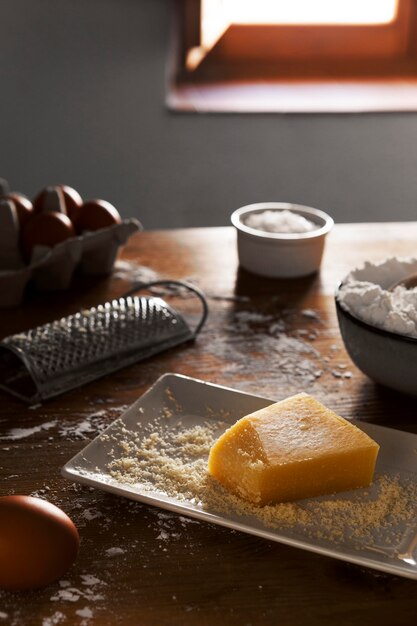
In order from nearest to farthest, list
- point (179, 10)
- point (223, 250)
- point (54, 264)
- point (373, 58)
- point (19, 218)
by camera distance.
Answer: point (54, 264), point (19, 218), point (223, 250), point (179, 10), point (373, 58)

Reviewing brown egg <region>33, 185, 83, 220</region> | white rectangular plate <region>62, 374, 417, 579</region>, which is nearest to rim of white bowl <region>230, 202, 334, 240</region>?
brown egg <region>33, 185, 83, 220</region>

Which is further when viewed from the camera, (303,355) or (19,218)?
(19,218)

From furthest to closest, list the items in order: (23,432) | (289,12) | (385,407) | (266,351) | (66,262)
A: (289,12) < (66,262) < (266,351) < (385,407) < (23,432)

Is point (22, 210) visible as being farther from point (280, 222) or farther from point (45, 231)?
point (280, 222)

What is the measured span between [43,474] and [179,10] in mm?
2331

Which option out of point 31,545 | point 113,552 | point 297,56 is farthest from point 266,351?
point 297,56

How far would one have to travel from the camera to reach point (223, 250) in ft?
6.32

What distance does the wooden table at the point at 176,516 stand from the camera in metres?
0.88

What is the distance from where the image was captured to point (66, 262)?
1.63 m

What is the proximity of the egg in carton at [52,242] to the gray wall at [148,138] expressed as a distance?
142 centimetres

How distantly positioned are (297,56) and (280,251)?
5.76ft

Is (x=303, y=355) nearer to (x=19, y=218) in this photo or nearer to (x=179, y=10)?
(x=19, y=218)

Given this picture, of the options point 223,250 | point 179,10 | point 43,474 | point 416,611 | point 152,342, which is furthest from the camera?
point 179,10

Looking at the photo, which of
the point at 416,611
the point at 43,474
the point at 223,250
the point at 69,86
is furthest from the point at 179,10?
the point at 416,611
